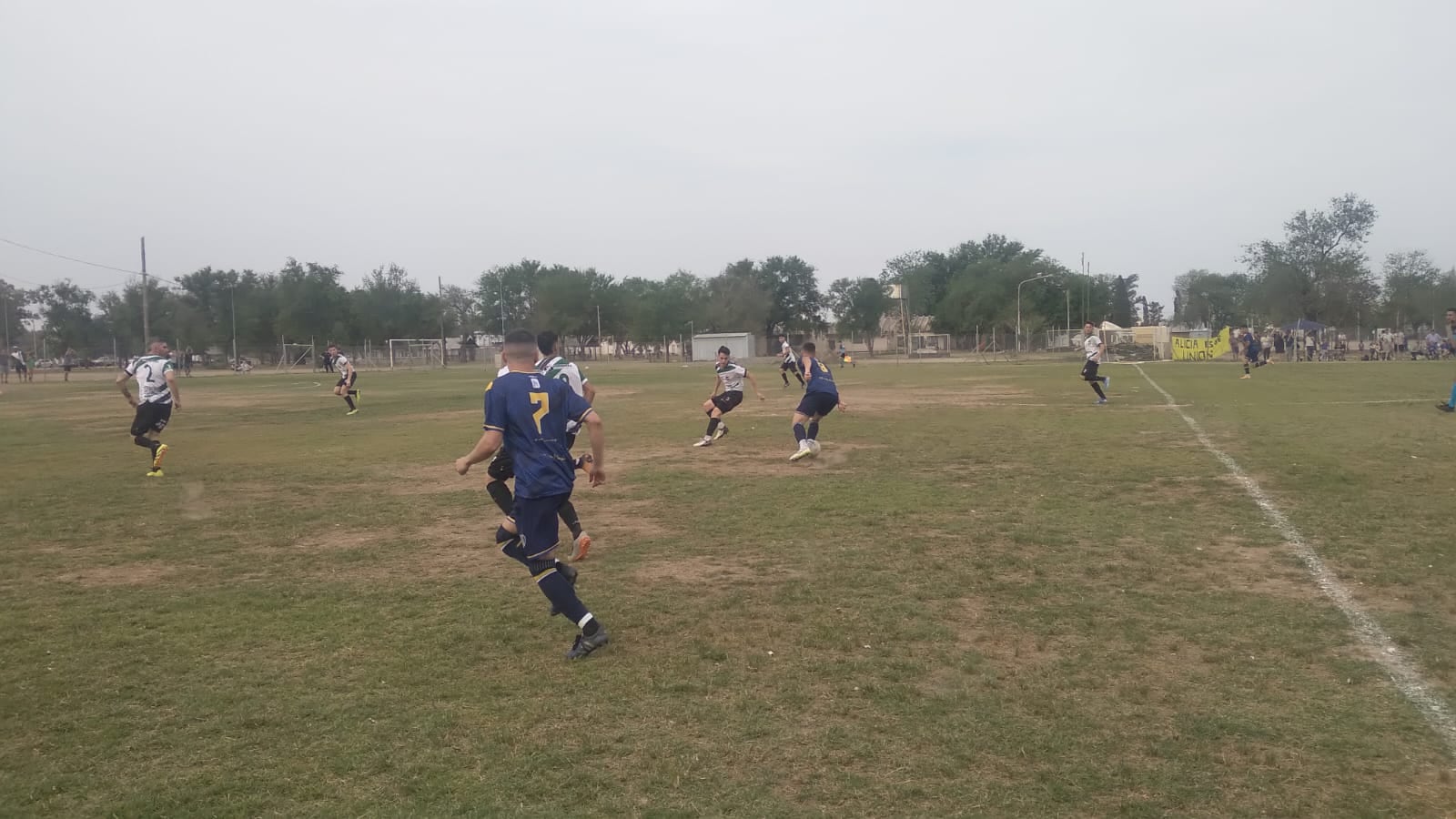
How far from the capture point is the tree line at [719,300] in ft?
210

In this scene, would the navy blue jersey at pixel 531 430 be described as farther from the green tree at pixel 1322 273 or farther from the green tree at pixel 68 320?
the green tree at pixel 68 320

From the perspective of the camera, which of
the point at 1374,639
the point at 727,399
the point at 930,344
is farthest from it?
the point at 930,344

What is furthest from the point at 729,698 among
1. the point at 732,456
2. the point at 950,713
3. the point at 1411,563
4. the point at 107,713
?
the point at 732,456

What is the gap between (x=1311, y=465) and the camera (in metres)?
10.9

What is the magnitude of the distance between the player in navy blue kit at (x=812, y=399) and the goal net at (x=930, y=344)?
69005 mm

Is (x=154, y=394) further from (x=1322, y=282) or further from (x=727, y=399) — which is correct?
(x=1322, y=282)

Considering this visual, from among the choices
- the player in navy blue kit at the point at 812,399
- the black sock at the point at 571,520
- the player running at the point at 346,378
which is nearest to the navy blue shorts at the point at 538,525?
the black sock at the point at 571,520

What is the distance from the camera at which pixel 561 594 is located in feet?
17.1

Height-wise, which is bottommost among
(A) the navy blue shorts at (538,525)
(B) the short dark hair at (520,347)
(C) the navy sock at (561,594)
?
(C) the navy sock at (561,594)

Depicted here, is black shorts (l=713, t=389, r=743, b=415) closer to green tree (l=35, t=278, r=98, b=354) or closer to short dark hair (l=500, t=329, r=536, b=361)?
short dark hair (l=500, t=329, r=536, b=361)

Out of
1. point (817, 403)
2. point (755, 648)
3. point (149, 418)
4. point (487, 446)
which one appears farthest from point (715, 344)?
point (755, 648)

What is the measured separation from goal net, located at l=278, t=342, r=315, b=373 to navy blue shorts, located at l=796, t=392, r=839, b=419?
71.6m

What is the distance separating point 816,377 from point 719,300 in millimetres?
85287

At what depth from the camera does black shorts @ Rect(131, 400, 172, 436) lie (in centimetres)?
1350
